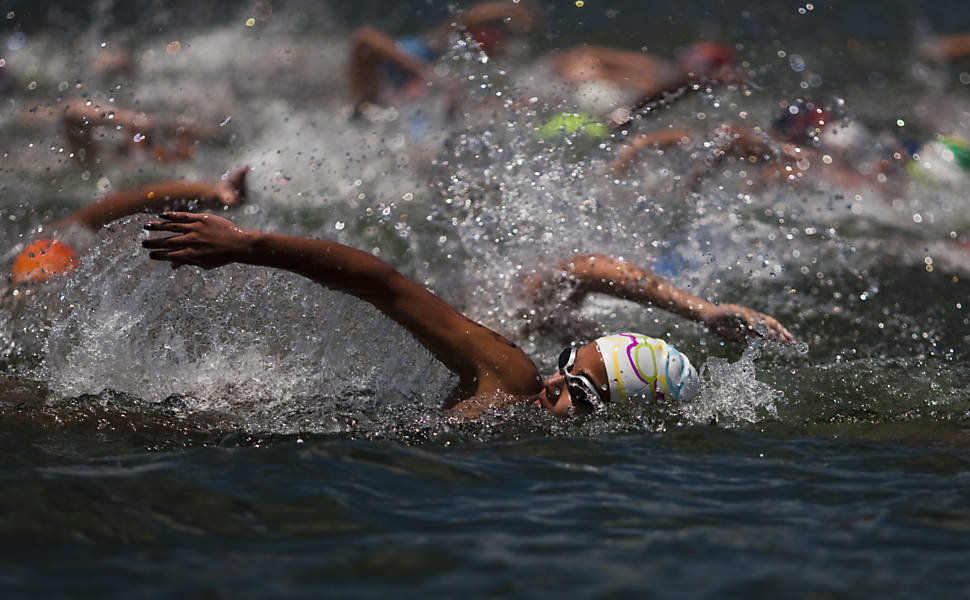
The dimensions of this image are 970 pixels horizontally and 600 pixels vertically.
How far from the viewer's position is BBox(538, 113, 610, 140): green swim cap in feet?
31.1

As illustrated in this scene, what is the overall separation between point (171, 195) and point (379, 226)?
173 inches

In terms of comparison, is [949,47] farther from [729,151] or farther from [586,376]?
[586,376]

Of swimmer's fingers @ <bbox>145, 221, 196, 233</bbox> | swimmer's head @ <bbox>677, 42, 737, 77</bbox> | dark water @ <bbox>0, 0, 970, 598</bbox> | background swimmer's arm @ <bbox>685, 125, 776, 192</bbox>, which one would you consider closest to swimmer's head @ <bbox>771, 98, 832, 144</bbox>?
dark water @ <bbox>0, 0, 970, 598</bbox>

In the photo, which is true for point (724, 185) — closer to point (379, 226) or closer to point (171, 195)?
point (379, 226)

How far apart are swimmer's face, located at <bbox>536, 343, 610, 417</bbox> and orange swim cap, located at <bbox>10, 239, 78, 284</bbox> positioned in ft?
10.1

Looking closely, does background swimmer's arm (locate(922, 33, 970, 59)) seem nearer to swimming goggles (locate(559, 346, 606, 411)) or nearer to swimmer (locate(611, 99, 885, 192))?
swimmer (locate(611, 99, 885, 192))

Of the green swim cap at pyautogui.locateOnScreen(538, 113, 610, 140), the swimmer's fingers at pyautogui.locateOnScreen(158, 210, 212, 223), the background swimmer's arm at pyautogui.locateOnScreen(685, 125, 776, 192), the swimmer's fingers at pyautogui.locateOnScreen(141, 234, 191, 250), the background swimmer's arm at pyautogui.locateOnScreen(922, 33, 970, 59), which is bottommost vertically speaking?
Answer: the swimmer's fingers at pyautogui.locateOnScreen(141, 234, 191, 250)

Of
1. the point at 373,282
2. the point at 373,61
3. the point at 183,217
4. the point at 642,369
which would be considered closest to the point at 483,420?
the point at 642,369

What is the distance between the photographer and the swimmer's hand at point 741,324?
6.36 meters

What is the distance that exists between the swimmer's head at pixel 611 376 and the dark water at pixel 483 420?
0.42 ft

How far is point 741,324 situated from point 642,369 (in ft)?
3.80

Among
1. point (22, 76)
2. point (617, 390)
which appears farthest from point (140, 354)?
point (22, 76)

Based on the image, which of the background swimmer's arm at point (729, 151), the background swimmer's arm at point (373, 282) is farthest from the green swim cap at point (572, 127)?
the background swimmer's arm at point (373, 282)

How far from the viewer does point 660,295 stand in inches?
275
